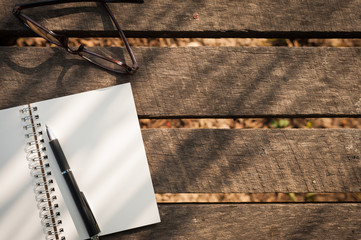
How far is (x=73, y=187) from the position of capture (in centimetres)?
88

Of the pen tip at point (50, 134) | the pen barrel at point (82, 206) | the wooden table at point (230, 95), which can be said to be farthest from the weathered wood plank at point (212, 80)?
the pen barrel at point (82, 206)

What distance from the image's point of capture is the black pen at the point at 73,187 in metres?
0.87

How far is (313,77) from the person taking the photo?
3.07 feet

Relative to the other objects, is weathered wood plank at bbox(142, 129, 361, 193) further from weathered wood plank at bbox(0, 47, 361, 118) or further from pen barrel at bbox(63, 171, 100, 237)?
pen barrel at bbox(63, 171, 100, 237)

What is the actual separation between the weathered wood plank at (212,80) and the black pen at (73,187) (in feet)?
0.54

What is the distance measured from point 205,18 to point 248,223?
665mm

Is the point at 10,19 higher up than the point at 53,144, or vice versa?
the point at 10,19

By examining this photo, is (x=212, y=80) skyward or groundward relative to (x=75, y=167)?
skyward

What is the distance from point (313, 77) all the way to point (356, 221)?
1.55ft

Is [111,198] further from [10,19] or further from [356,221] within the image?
[356,221]

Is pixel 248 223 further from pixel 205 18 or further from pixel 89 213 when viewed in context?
pixel 205 18

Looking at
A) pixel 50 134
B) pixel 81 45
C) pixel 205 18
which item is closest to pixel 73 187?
pixel 50 134

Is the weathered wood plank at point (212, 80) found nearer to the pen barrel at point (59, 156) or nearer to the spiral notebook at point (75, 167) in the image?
the spiral notebook at point (75, 167)

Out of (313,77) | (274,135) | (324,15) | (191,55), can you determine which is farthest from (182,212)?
(324,15)
